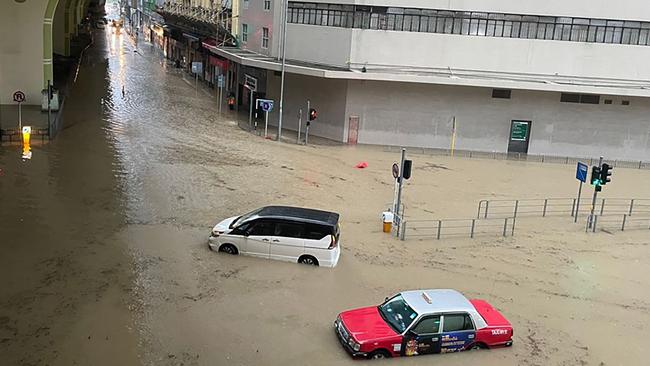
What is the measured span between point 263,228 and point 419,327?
5.12 m

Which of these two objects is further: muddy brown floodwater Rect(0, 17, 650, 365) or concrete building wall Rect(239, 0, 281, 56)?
concrete building wall Rect(239, 0, 281, 56)

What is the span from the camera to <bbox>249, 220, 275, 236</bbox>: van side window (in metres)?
15.0

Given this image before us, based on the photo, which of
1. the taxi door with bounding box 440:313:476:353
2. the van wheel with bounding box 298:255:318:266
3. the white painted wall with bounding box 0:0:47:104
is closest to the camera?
the taxi door with bounding box 440:313:476:353

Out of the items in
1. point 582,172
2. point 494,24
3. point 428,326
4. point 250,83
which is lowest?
point 428,326

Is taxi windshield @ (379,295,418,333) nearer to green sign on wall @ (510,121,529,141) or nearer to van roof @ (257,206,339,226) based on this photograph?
van roof @ (257,206,339,226)

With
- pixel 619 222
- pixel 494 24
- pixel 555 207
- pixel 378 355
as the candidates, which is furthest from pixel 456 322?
pixel 494 24

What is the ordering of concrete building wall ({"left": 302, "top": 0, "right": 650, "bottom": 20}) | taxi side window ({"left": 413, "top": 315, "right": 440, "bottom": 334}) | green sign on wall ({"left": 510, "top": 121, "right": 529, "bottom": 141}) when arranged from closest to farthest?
taxi side window ({"left": 413, "top": 315, "right": 440, "bottom": 334}) < concrete building wall ({"left": 302, "top": 0, "right": 650, "bottom": 20}) < green sign on wall ({"left": 510, "top": 121, "right": 529, "bottom": 141})

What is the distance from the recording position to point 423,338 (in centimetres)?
1102

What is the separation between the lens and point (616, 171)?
30281 mm

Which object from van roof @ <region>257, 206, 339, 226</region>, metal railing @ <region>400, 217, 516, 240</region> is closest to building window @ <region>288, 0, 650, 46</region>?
metal railing @ <region>400, 217, 516, 240</region>

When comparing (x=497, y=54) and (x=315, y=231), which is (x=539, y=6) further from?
(x=315, y=231)

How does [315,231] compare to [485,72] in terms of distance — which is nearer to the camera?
[315,231]

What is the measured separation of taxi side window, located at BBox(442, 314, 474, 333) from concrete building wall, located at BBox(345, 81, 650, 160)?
21.5 metres

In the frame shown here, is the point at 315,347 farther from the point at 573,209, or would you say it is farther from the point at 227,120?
the point at 227,120
